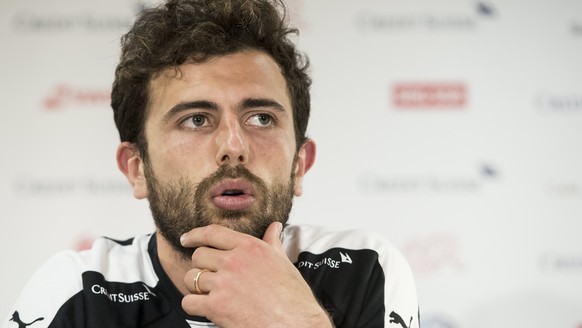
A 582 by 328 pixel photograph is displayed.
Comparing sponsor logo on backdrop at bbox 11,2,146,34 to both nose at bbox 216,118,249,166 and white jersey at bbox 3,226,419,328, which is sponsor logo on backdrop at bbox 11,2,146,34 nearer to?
white jersey at bbox 3,226,419,328

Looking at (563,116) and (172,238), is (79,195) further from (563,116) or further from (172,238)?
(563,116)

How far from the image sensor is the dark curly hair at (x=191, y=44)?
1914mm

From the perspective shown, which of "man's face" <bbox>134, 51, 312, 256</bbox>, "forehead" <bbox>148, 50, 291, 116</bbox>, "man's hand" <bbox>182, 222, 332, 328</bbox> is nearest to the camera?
"man's hand" <bbox>182, 222, 332, 328</bbox>

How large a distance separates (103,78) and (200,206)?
204 cm

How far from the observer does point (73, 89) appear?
136 inches

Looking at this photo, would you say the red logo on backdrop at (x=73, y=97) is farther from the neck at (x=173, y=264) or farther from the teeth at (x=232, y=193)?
the teeth at (x=232, y=193)

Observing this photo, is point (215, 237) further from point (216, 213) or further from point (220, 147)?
point (220, 147)

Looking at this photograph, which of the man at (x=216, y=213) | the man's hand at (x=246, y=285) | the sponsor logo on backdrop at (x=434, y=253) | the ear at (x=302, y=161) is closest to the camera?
the man's hand at (x=246, y=285)

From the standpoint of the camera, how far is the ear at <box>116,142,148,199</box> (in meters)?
2.01

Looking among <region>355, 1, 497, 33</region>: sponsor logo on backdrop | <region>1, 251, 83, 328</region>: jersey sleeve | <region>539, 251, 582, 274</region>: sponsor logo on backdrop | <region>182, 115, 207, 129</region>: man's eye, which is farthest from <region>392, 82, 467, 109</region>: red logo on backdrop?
<region>1, 251, 83, 328</region>: jersey sleeve

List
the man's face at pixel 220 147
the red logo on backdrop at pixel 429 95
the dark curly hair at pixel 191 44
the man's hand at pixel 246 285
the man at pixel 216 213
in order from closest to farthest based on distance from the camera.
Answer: the man's hand at pixel 246 285
the man at pixel 216 213
the man's face at pixel 220 147
the dark curly hair at pixel 191 44
the red logo on backdrop at pixel 429 95

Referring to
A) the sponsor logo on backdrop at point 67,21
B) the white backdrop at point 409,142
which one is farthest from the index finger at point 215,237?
the sponsor logo on backdrop at point 67,21

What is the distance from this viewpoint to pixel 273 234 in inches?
66.7

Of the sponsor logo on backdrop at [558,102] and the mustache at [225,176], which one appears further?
the sponsor logo on backdrop at [558,102]
